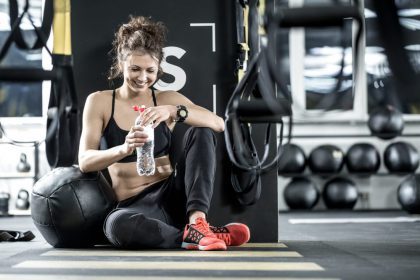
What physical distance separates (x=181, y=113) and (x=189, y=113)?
0.15 ft

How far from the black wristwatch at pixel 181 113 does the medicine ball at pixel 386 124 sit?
358 centimetres

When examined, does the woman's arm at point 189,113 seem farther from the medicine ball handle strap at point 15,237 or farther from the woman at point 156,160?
the medicine ball handle strap at point 15,237

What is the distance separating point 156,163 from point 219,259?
618mm

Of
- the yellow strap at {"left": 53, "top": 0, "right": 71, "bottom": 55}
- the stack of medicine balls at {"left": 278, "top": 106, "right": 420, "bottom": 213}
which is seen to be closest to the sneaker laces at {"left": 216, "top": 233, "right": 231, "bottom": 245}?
the yellow strap at {"left": 53, "top": 0, "right": 71, "bottom": 55}

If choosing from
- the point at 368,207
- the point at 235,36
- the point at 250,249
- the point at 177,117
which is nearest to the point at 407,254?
the point at 250,249

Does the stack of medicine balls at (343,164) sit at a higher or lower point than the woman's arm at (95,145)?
lower

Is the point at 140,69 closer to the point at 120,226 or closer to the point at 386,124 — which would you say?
the point at 120,226

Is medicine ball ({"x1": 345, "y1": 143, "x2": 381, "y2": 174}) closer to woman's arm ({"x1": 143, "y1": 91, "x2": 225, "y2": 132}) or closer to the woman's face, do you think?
woman's arm ({"x1": 143, "y1": 91, "x2": 225, "y2": 132})

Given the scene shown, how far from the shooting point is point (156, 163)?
108 inches

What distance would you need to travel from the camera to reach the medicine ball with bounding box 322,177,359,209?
19.5ft

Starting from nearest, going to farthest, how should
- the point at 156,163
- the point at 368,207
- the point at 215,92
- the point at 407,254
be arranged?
1. the point at 407,254
2. the point at 156,163
3. the point at 215,92
4. the point at 368,207

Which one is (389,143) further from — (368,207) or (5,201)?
(5,201)

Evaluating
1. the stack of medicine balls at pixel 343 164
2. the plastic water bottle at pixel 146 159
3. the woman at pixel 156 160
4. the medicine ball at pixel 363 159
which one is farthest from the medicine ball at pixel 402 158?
the plastic water bottle at pixel 146 159

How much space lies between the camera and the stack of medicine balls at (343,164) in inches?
232
